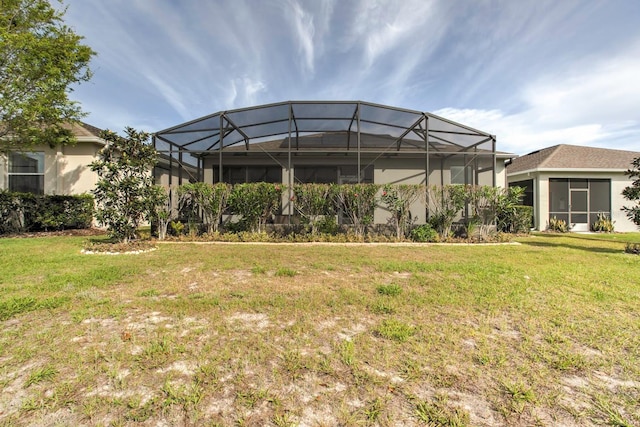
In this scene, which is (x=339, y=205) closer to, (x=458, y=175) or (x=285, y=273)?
(x=285, y=273)

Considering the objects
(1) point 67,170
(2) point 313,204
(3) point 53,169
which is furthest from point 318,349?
(3) point 53,169

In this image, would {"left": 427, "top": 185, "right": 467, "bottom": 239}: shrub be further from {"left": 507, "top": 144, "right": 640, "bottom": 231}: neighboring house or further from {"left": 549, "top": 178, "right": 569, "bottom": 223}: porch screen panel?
{"left": 549, "top": 178, "right": 569, "bottom": 223}: porch screen panel

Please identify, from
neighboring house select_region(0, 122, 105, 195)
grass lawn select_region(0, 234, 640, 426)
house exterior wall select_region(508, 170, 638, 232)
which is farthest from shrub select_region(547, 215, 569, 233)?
neighboring house select_region(0, 122, 105, 195)

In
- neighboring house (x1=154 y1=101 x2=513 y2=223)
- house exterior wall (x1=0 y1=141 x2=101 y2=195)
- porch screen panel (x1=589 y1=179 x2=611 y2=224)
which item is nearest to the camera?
neighboring house (x1=154 y1=101 x2=513 y2=223)

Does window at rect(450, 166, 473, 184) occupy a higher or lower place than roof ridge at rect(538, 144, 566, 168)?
lower

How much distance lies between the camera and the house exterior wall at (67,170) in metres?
10.9

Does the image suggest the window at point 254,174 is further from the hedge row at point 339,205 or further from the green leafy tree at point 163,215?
the green leafy tree at point 163,215

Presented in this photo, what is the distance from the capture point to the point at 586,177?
12.6 m

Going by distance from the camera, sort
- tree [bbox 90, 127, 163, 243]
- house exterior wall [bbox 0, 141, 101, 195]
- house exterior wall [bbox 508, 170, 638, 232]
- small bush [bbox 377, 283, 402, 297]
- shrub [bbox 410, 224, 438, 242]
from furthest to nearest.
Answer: house exterior wall [bbox 508, 170, 638, 232], house exterior wall [bbox 0, 141, 101, 195], shrub [bbox 410, 224, 438, 242], tree [bbox 90, 127, 163, 243], small bush [bbox 377, 283, 402, 297]

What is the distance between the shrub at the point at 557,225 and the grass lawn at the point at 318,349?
10.0m

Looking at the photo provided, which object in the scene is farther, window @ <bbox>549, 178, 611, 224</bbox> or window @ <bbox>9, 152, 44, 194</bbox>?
window @ <bbox>549, 178, 611, 224</bbox>

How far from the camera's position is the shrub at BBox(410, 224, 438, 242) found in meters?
8.06

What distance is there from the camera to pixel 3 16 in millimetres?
8477

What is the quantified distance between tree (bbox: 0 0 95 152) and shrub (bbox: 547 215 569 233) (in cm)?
1998
